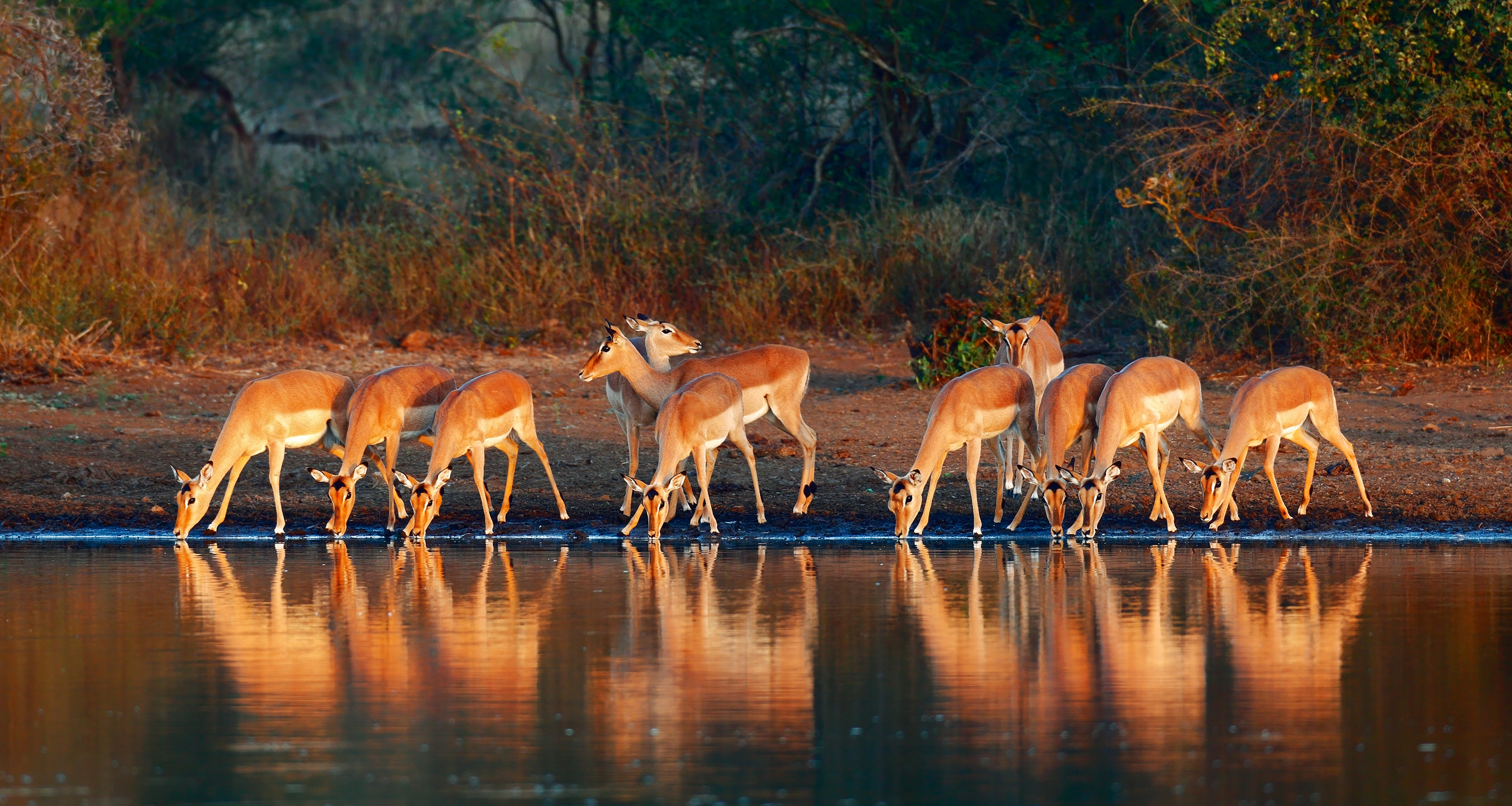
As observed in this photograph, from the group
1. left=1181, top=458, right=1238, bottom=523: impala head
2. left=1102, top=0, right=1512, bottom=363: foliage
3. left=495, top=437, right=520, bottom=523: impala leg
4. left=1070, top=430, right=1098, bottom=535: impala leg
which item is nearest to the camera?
left=1181, top=458, right=1238, bottom=523: impala head

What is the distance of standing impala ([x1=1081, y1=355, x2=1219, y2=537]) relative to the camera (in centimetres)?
1212

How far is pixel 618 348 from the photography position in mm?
14109

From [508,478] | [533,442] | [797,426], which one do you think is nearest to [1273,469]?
[797,426]

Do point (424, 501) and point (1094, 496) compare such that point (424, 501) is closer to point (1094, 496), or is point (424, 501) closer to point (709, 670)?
point (1094, 496)

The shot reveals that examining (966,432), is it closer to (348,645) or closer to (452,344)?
(348,645)

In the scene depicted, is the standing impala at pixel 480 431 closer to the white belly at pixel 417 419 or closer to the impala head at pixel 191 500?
the white belly at pixel 417 419

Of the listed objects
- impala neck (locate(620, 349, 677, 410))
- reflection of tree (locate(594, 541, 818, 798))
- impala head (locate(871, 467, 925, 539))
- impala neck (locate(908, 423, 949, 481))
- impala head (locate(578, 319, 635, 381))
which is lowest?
reflection of tree (locate(594, 541, 818, 798))

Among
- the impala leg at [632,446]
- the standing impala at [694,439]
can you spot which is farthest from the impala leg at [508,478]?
the standing impala at [694,439]

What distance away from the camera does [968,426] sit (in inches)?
502

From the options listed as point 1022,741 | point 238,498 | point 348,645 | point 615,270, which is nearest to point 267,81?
point 615,270

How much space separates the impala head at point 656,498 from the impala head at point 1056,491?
2.38m

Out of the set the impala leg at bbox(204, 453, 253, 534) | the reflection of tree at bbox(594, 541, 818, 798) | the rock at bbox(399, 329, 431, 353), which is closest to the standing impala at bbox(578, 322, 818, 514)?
the impala leg at bbox(204, 453, 253, 534)

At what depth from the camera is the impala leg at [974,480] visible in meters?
12.2

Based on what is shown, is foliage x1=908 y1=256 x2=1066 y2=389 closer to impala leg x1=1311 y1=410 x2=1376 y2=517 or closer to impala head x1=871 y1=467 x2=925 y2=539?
impala leg x1=1311 y1=410 x2=1376 y2=517
